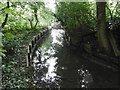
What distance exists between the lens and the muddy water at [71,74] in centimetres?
914

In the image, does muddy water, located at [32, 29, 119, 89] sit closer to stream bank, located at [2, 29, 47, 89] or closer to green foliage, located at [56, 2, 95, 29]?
stream bank, located at [2, 29, 47, 89]

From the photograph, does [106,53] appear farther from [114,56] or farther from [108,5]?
[108,5]

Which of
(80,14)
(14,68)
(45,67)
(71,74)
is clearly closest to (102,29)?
(80,14)

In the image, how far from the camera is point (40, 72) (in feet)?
35.3

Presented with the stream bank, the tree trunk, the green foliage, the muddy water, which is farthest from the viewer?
the green foliage

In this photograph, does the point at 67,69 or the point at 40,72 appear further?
the point at 67,69

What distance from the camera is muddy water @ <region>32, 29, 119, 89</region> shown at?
9141mm

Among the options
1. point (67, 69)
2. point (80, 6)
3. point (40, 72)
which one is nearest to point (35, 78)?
point (40, 72)

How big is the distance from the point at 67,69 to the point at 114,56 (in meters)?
3.13

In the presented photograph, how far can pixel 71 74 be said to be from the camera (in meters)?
10.6

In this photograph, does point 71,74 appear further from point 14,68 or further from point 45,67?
point 14,68

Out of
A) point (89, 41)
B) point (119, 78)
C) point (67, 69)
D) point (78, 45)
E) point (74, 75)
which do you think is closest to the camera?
point (119, 78)

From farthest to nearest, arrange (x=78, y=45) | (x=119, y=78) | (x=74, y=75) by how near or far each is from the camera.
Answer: (x=78, y=45), (x=74, y=75), (x=119, y=78)

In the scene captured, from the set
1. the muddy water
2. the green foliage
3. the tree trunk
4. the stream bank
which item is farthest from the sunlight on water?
the tree trunk
